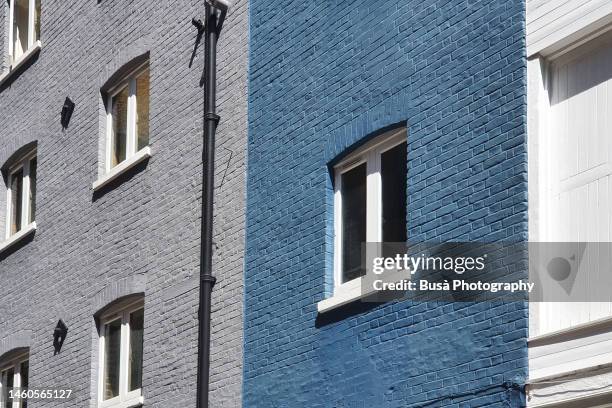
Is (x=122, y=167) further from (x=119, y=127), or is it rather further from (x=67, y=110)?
(x=67, y=110)

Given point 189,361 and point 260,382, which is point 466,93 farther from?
point 189,361

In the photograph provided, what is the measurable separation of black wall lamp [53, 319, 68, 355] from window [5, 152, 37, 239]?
92.7 inches

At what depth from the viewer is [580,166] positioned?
12312mm

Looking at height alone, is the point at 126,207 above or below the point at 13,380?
above

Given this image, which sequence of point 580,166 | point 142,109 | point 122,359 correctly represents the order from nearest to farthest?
point 580,166
point 122,359
point 142,109

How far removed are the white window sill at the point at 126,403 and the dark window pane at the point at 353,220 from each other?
3878 mm

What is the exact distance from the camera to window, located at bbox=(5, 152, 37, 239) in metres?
21.8

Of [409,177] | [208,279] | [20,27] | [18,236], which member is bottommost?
[208,279]

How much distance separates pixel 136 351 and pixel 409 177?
5.55 meters

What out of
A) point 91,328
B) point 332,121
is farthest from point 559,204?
point 91,328

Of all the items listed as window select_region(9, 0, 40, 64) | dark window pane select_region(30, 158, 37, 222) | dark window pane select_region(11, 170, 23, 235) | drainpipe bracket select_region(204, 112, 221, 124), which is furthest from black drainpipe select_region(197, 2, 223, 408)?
window select_region(9, 0, 40, 64)

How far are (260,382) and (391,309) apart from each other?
2.20m

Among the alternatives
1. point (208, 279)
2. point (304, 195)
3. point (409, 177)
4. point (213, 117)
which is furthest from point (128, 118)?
point (409, 177)

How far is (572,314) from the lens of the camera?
12.1 m
